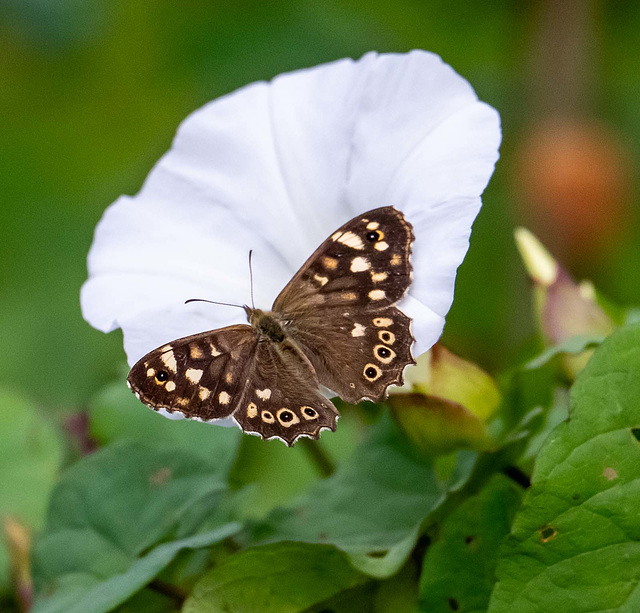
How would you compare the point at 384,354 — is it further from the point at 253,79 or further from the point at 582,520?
the point at 253,79

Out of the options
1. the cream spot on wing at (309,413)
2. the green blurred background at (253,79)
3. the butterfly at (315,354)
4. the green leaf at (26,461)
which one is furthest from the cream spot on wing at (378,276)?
the green blurred background at (253,79)

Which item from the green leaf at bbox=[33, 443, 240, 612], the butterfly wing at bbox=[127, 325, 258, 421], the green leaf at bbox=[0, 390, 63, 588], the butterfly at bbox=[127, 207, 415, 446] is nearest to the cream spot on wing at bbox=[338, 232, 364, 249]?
the butterfly at bbox=[127, 207, 415, 446]

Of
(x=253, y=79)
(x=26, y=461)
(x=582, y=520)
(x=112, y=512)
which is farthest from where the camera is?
(x=253, y=79)

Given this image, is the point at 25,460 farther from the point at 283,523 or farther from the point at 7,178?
the point at 7,178

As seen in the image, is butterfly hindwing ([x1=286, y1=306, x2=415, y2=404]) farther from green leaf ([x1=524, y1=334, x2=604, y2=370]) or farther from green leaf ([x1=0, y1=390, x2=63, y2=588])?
green leaf ([x1=0, y1=390, x2=63, y2=588])

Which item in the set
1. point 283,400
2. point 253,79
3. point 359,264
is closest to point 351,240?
point 359,264
